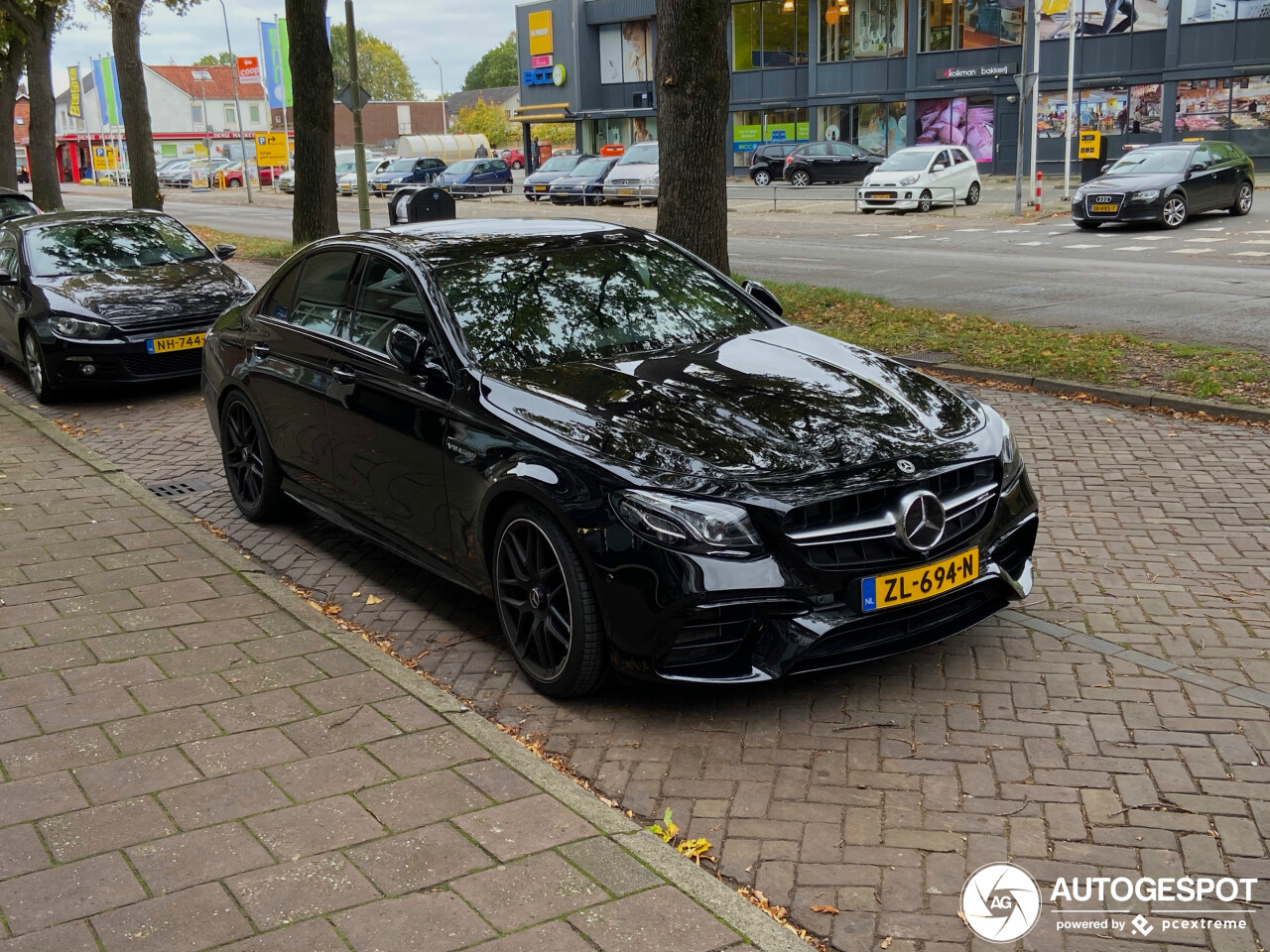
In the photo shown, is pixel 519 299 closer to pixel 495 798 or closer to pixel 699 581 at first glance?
pixel 699 581

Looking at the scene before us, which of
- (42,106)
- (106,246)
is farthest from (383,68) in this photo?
(106,246)

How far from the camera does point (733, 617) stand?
4195mm

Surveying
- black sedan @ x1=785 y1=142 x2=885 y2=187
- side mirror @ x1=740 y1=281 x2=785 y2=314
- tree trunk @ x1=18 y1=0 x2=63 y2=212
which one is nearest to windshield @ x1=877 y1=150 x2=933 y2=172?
black sedan @ x1=785 y1=142 x2=885 y2=187

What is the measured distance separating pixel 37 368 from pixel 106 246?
1.46m

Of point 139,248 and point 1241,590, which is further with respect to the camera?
point 139,248

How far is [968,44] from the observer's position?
47.1m

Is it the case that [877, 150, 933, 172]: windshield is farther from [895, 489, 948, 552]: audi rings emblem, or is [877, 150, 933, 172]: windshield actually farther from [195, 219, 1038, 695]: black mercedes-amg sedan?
[895, 489, 948, 552]: audi rings emblem

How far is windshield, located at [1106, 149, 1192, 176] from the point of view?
24078 mm

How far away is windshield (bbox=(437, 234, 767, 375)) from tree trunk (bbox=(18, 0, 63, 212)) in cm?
2738

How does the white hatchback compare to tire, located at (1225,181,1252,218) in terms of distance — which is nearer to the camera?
tire, located at (1225,181,1252,218)

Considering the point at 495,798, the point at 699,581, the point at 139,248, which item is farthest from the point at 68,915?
the point at 139,248

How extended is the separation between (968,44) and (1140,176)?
84.1 ft

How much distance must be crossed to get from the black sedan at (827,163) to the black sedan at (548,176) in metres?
7.28

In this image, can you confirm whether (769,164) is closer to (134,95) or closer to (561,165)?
(561,165)
